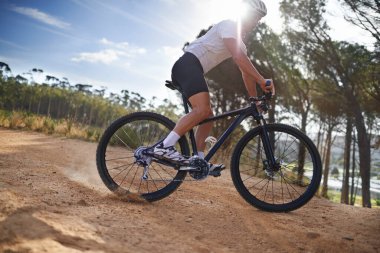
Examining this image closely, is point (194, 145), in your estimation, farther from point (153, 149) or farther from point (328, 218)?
point (328, 218)

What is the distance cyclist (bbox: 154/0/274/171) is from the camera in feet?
11.8

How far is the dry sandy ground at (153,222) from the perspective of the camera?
211 cm

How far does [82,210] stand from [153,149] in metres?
1.07

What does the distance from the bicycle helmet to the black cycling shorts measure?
82 centimetres

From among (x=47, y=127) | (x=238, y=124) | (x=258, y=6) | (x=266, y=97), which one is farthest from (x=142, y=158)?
(x=47, y=127)

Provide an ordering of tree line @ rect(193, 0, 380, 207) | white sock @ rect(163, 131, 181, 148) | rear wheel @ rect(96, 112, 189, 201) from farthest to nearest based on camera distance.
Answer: tree line @ rect(193, 0, 380, 207) < rear wheel @ rect(96, 112, 189, 201) < white sock @ rect(163, 131, 181, 148)

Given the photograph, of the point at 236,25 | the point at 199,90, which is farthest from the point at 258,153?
the point at 236,25

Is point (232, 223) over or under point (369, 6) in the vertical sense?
under

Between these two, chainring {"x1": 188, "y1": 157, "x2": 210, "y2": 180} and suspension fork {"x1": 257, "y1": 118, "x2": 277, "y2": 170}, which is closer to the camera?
chainring {"x1": 188, "y1": 157, "x2": 210, "y2": 180}

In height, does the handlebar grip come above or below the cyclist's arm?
below

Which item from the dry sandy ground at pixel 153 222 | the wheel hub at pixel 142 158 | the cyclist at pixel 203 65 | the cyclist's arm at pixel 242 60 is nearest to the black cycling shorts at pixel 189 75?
the cyclist at pixel 203 65

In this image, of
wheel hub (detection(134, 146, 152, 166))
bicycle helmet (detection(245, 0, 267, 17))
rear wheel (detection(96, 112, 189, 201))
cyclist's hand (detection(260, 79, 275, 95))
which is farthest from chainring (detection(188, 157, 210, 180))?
bicycle helmet (detection(245, 0, 267, 17))

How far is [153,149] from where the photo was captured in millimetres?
3650

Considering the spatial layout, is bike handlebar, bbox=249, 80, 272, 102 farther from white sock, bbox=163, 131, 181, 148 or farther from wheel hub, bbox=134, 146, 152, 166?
wheel hub, bbox=134, 146, 152, 166
